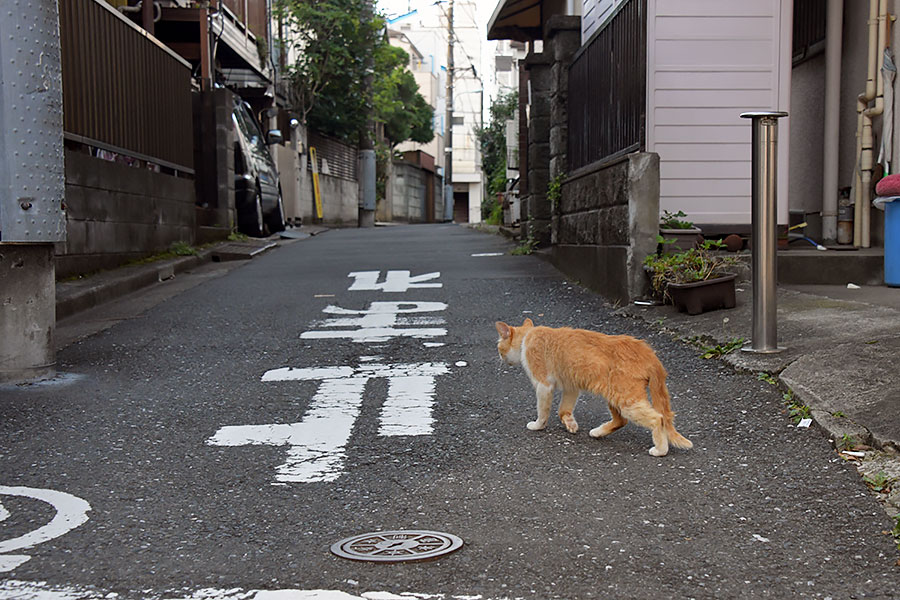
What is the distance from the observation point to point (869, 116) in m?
8.27

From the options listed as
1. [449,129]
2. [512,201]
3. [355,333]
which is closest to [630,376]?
[355,333]

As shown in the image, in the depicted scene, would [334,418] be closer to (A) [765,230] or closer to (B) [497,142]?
(A) [765,230]

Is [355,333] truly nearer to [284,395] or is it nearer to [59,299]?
[284,395]

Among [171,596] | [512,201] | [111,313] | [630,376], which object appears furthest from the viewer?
[512,201]

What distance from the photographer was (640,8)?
26.0ft

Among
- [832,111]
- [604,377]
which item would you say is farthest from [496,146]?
[604,377]

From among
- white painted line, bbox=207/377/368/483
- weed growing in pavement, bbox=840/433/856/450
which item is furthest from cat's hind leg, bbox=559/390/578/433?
weed growing in pavement, bbox=840/433/856/450

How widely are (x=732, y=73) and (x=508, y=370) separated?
14.8 feet

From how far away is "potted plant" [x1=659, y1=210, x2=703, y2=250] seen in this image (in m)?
7.73

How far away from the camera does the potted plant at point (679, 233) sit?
773 cm

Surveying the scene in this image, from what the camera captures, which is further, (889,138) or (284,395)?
(889,138)

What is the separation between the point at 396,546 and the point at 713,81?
22.4 feet

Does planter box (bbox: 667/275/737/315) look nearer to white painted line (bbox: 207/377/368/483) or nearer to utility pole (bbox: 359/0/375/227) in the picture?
white painted line (bbox: 207/377/368/483)

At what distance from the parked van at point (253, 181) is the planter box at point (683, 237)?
9.46m
